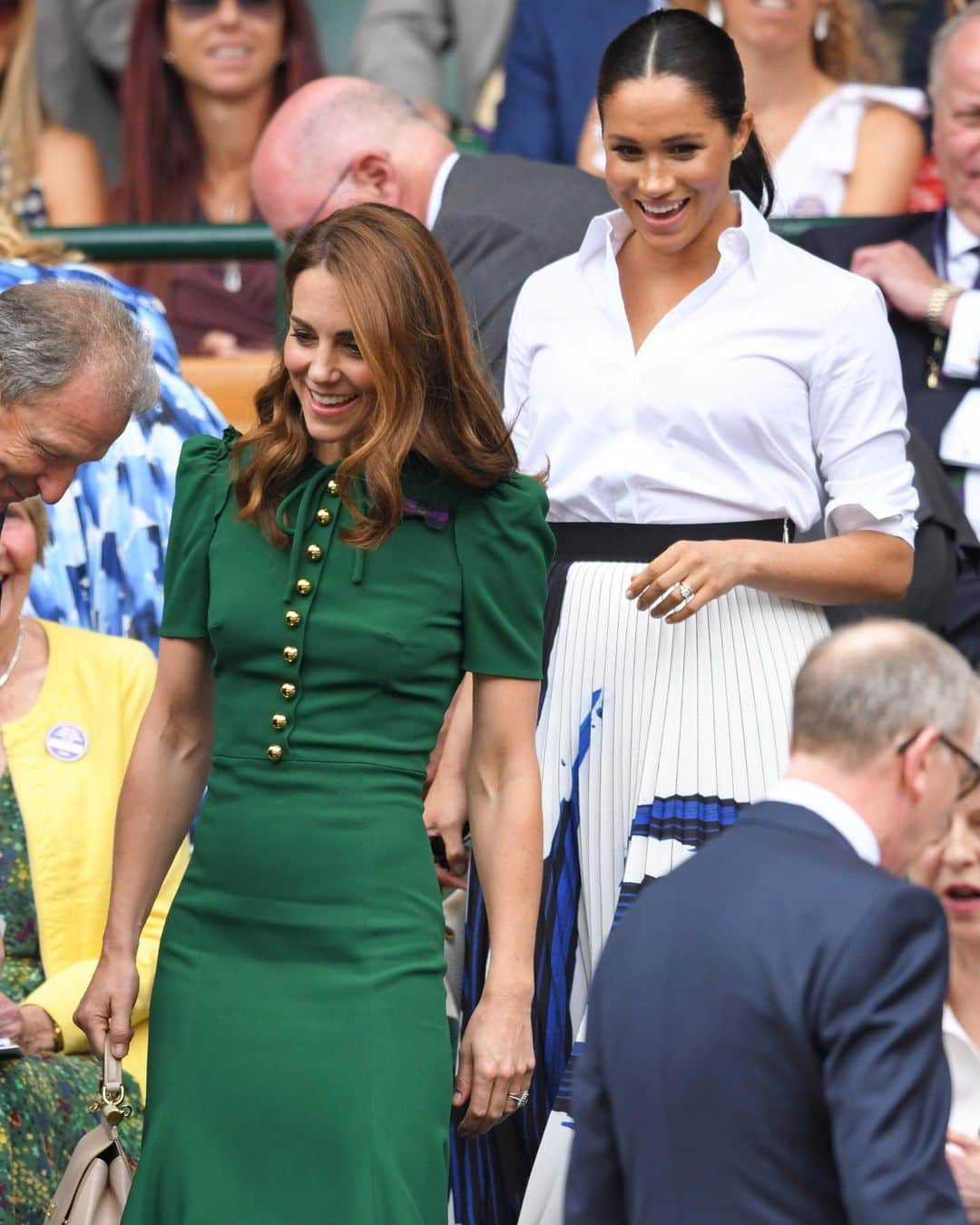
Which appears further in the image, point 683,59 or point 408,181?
point 408,181

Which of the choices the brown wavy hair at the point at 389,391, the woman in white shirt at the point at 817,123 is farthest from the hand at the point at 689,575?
the woman in white shirt at the point at 817,123

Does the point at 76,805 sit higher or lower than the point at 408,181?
lower

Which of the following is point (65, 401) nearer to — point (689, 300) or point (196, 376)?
point (689, 300)

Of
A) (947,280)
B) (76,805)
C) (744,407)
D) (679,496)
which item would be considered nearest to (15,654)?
(76,805)

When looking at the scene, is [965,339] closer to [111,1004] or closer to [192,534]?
[192,534]

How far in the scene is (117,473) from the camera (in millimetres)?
5129

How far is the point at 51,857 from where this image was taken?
4.27 metres

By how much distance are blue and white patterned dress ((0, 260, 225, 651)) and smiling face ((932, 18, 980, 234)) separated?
5.59 ft

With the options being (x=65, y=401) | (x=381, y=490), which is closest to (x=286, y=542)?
(x=381, y=490)

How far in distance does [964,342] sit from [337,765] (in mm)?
2131

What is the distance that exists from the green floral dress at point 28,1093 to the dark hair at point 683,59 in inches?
64.2

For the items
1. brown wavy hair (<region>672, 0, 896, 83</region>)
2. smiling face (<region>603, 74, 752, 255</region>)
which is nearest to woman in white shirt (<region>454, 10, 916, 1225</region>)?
smiling face (<region>603, 74, 752, 255</region>)

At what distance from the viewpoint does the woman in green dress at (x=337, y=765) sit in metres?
3.19

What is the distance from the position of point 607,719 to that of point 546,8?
11.4 feet
